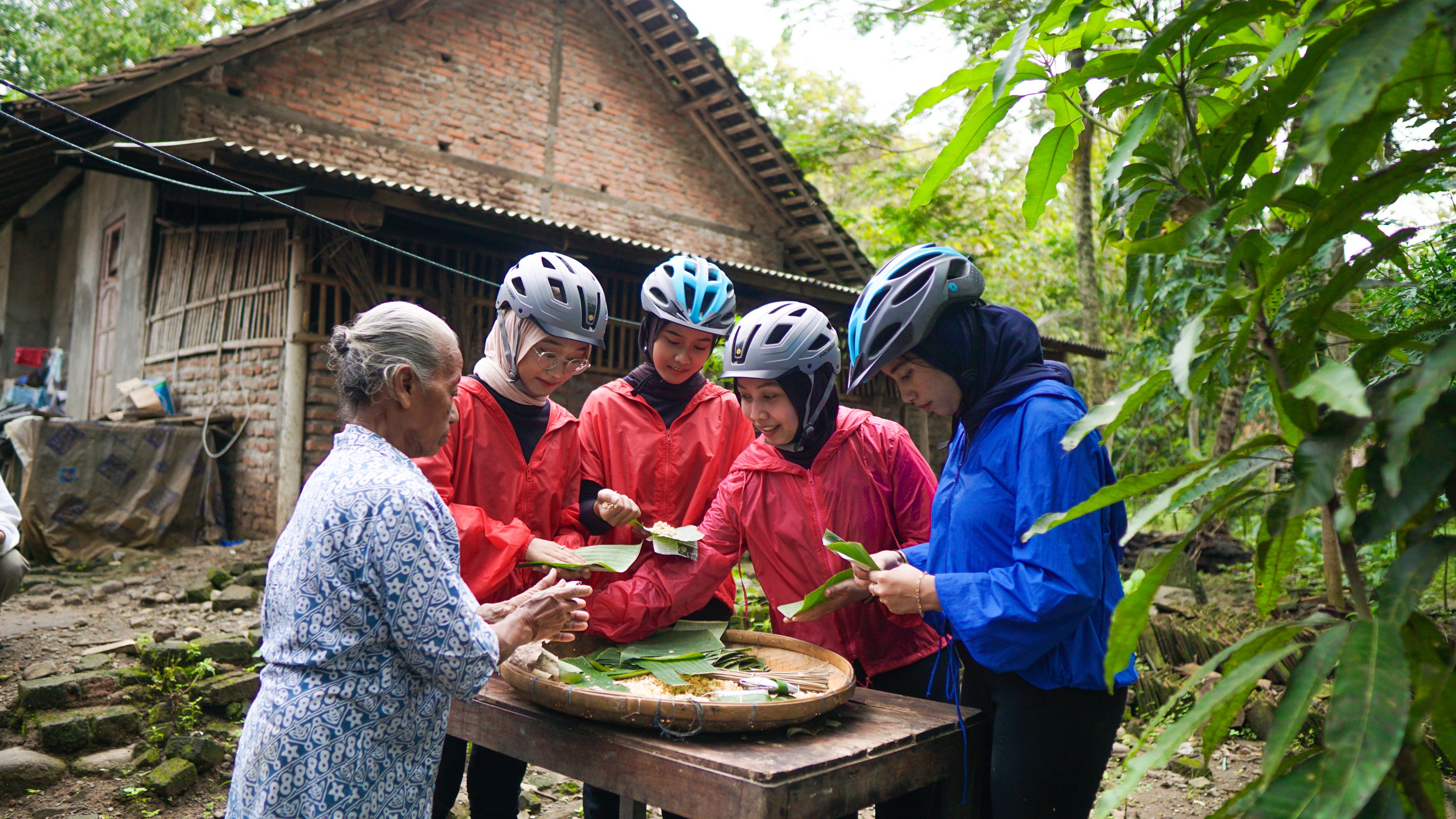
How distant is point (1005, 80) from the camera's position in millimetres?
1339

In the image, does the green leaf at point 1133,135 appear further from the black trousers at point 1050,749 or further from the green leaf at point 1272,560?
the black trousers at point 1050,749

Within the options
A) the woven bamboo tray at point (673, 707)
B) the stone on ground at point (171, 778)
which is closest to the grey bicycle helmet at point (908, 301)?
the woven bamboo tray at point (673, 707)

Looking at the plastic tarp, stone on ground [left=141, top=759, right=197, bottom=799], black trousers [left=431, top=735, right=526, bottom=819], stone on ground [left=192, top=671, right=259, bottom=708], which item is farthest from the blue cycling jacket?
the plastic tarp

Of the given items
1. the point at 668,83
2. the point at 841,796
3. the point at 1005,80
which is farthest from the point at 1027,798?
the point at 668,83

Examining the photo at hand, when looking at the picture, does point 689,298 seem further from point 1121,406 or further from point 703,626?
point 1121,406

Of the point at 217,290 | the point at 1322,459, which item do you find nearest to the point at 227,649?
the point at 217,290

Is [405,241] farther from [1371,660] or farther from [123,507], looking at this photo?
[1371,660]

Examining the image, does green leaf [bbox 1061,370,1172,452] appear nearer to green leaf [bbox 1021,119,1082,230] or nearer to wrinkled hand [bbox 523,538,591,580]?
green leaf [bbox 1021,119,1082,230]

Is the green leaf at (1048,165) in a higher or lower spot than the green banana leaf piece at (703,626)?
higher

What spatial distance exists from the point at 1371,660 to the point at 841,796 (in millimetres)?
1058

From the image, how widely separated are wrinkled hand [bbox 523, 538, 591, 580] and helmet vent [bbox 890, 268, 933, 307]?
1.15m

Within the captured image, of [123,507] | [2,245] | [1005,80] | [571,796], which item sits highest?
[2,245]

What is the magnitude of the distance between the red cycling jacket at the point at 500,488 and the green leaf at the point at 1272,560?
189 centimetres

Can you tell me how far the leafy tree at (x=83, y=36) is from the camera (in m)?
15.6
